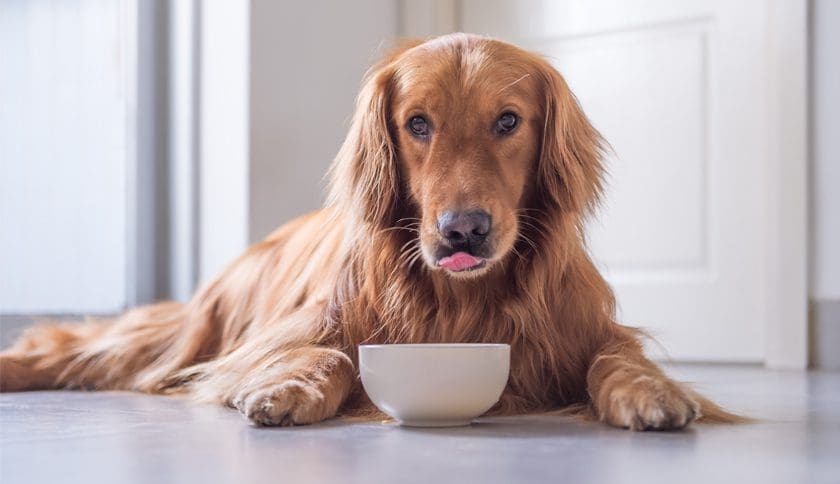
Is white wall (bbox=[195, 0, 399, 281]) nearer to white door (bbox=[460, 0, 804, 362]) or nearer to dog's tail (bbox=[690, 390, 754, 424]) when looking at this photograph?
white door (bbox=[460, 0, 804, 362])

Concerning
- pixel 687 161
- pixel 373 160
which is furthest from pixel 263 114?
A: pixel 373 160

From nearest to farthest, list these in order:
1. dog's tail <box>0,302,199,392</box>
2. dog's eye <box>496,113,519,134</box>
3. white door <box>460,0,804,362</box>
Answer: dog's eye <box>496,113,519,134</box>
dog's tail <box>0,302,199,392</box>
white door <box>460,0,804,362</box>

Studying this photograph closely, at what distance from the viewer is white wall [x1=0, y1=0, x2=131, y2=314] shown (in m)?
3.60

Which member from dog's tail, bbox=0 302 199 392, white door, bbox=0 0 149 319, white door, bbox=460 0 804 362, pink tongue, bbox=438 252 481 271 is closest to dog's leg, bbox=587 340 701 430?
pink tongue, bbox=438 252 481 271

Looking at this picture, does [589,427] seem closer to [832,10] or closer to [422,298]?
[422,298]

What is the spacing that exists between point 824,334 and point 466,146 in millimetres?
2080

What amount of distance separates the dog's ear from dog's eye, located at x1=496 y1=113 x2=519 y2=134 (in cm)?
22

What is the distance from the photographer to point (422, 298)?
6.36ft

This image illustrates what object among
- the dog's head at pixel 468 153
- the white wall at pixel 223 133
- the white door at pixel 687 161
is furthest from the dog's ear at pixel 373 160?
the white door at pixel 687 161

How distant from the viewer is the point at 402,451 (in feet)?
4.60

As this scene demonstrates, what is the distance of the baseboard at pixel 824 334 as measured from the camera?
11.1 feet

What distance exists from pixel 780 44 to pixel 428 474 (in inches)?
106

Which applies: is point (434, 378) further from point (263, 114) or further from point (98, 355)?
point (263, 114)

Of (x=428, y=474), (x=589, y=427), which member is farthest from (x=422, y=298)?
(x=428, y=474)
